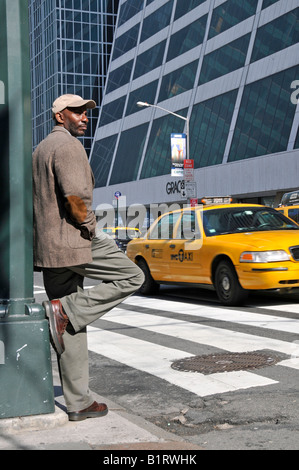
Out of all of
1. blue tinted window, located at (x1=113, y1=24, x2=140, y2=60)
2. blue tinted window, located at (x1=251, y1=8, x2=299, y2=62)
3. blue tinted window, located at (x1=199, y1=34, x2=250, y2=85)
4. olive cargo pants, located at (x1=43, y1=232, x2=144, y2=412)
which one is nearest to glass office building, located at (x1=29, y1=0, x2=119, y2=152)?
blue tinted window, located at (x1=113, y1=24, x2=140, y2=60)

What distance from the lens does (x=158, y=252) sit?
11.9 metres

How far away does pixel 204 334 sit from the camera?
734 centimetres

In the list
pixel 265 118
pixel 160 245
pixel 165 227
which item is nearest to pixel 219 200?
pixel 165 227

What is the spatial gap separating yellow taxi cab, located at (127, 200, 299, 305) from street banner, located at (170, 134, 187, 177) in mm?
20102

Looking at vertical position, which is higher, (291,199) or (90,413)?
(291,199)

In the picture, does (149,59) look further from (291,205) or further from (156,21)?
(291,205)

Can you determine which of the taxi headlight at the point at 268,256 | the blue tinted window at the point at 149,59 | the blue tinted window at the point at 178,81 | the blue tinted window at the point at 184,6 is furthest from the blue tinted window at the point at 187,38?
the taxi headlight at the point at 268,256

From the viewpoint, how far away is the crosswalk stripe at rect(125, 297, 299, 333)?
7.66 m

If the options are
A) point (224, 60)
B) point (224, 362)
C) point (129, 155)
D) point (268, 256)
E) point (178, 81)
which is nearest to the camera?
point (224, 362)

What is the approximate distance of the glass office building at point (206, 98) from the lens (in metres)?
33.4

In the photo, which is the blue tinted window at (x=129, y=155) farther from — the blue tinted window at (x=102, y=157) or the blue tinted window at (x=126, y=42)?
the blue tinted window at (x=126, y=42)

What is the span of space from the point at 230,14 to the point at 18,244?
3809 centimetres

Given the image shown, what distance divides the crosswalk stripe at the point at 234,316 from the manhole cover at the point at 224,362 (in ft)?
4.61

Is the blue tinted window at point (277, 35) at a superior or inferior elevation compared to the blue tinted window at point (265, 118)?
superior
